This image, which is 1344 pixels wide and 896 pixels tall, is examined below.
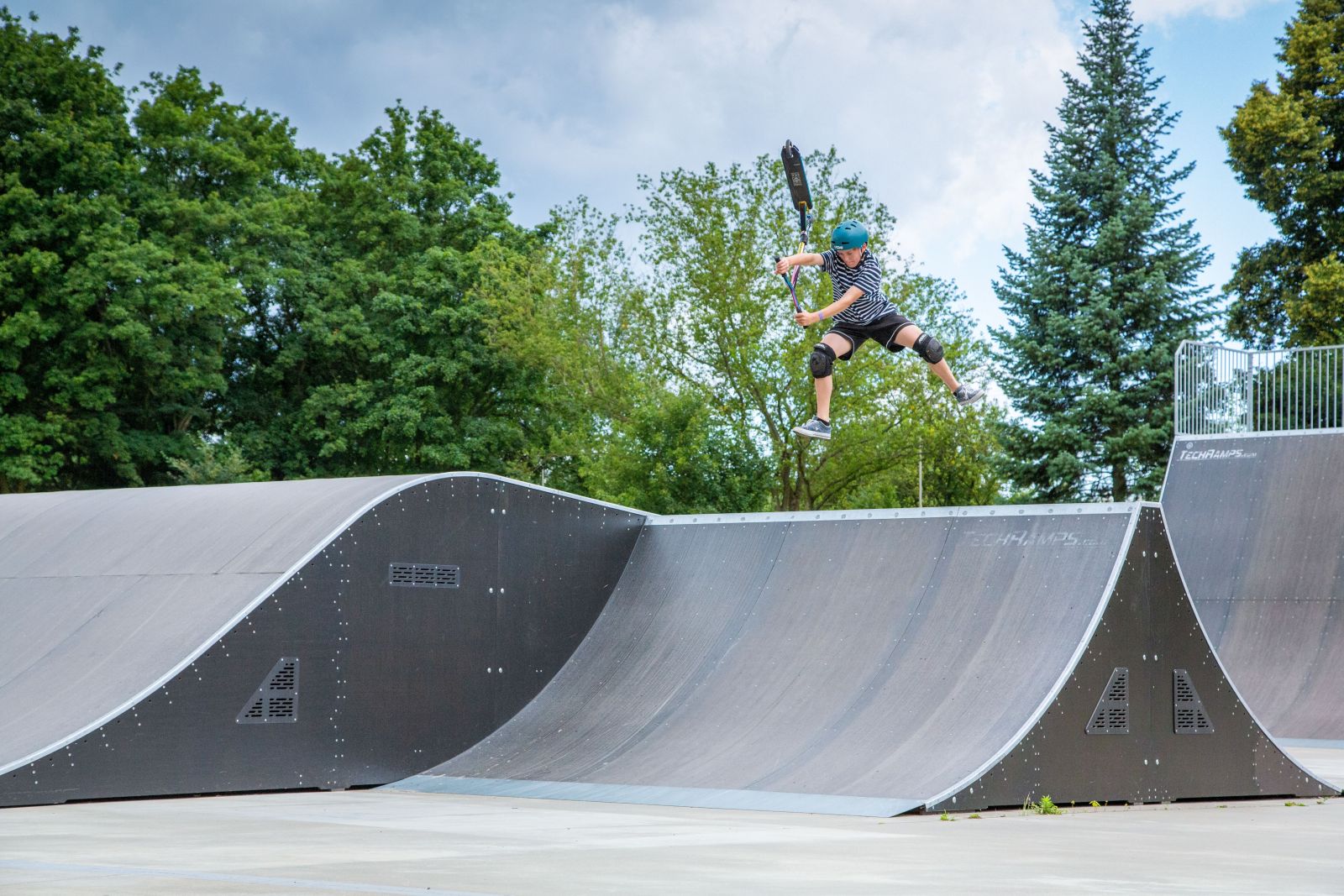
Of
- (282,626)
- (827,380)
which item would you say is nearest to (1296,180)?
(827,380)

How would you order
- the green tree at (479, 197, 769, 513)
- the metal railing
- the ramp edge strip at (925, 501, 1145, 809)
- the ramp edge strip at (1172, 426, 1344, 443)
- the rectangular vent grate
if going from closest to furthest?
the ramp edge strip at (925, 501, 1145, 809)
the rectangular vent grate
the ramp edge strip at (1172, 426, 1344, 443)
the metal railing
the green tree at (479, 197, 769, 513)

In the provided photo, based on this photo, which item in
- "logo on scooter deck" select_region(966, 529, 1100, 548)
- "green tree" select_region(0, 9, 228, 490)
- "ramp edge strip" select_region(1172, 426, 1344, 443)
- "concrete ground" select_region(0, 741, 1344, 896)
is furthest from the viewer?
"green tree" select_region(0, 9, 228, 490)

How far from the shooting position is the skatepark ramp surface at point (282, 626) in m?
9.88

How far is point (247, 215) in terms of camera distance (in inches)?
1451

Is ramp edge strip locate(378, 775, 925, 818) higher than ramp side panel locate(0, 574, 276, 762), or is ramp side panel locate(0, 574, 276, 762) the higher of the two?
ramp side panel locate(0, 574, 276, 762)

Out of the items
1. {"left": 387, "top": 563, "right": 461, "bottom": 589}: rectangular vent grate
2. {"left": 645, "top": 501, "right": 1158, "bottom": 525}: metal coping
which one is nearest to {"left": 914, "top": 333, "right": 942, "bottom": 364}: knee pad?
{"left": 645, "top": 501, "right": 1158, "bottom": 525}: metal coping

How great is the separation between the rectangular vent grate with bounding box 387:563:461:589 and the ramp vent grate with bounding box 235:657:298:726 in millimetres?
1009

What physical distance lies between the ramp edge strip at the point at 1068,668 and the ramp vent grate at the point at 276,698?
173 inches

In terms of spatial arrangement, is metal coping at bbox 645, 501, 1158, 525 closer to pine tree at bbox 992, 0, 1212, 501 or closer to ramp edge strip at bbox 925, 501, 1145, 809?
ramp edge strip at bbox 925, 501, 1145, 809

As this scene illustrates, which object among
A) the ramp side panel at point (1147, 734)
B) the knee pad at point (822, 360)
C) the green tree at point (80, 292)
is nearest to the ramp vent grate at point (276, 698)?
the knee pad at point (822, 360)

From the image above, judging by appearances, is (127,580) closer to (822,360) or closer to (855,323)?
(822,360)

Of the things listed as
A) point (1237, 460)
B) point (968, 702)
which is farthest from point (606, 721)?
point (1237, 460)

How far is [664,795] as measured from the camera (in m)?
9.84

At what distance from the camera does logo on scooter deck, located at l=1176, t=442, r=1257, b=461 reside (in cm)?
2027
